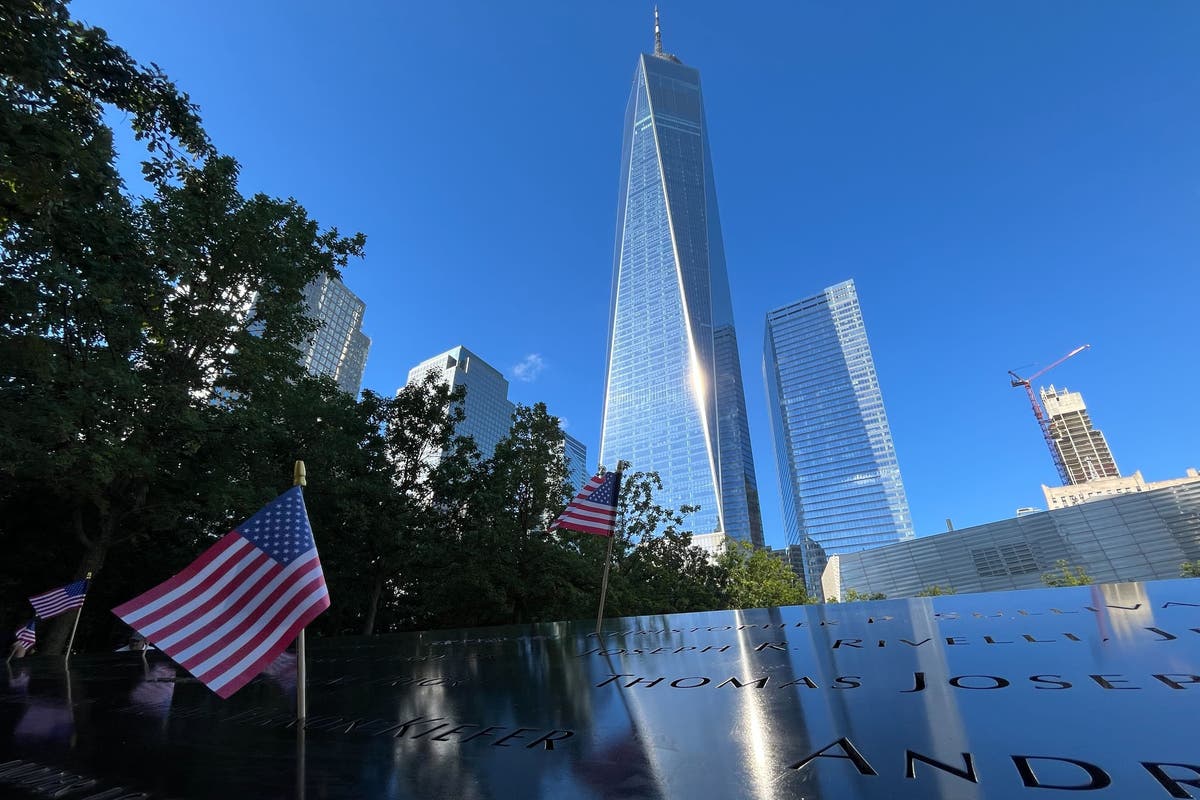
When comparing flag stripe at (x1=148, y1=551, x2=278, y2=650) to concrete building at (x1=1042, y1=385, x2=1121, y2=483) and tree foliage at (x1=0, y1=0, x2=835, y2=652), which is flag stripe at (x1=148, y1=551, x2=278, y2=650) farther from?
concrete building at (x1=1042, y1=385, x2=1121, y2=483)

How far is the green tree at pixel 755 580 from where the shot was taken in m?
39.4

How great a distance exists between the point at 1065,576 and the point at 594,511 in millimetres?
76887

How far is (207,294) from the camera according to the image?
17.2 metres

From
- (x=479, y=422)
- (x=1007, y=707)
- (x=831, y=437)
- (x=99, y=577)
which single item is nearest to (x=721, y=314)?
(x=831, y=437)

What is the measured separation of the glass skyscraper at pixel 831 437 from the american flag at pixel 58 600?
160583 mm

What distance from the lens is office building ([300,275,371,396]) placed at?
5525 cm

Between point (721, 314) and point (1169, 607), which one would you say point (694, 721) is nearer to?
point (1169, 607)

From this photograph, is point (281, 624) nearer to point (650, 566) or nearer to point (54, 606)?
point (54, 606)

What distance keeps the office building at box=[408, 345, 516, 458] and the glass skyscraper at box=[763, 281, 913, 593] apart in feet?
316

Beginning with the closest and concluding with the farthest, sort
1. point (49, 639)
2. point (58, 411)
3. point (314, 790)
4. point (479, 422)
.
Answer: point (314, 790) → point (58, 411) → point (49, 639) → point (479, 422)

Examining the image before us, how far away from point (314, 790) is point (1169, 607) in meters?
9.58

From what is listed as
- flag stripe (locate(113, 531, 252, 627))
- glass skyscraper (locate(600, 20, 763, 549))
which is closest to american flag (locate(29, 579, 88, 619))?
flag stripe (locate(113, 531, 252, 627))

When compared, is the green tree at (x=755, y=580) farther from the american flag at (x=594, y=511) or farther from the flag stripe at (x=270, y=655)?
the flag stripe at (x=270, y=655)

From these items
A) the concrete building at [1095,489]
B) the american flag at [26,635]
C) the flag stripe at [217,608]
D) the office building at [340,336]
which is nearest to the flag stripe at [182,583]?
the flag stripe at [217,608]
